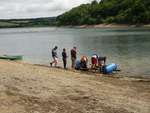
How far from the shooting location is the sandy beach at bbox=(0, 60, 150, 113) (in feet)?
51.6

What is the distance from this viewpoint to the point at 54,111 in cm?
1532

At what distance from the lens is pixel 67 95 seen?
1822 cm

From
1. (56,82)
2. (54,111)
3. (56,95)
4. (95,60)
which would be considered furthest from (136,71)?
(54,111)

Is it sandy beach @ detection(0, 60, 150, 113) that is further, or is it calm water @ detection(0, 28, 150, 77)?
calm water @ detection(0, 28, 150, 77)

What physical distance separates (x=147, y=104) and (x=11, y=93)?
6.06m

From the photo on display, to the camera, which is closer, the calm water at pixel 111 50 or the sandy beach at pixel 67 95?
the sandy beach at pixel 67 95

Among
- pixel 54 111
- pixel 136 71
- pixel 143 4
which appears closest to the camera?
pixel 54 111

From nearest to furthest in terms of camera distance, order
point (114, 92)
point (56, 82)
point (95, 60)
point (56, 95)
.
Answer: point (56, 95) → point (114, 92) → point (56, 82) → point (95, 60)

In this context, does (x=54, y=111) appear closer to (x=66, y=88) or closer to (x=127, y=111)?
(x=127, y=111)

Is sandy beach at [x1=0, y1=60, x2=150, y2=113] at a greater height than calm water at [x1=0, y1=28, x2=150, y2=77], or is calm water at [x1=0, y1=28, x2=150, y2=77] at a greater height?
sandy beach at [x1=0, y1=60, x2=150, y2=113]

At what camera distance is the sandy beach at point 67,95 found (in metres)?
15.7

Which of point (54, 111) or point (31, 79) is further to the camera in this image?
point (31, 79)

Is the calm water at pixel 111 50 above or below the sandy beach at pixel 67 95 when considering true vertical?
below

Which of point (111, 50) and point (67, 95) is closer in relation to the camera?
point (67, 95)
